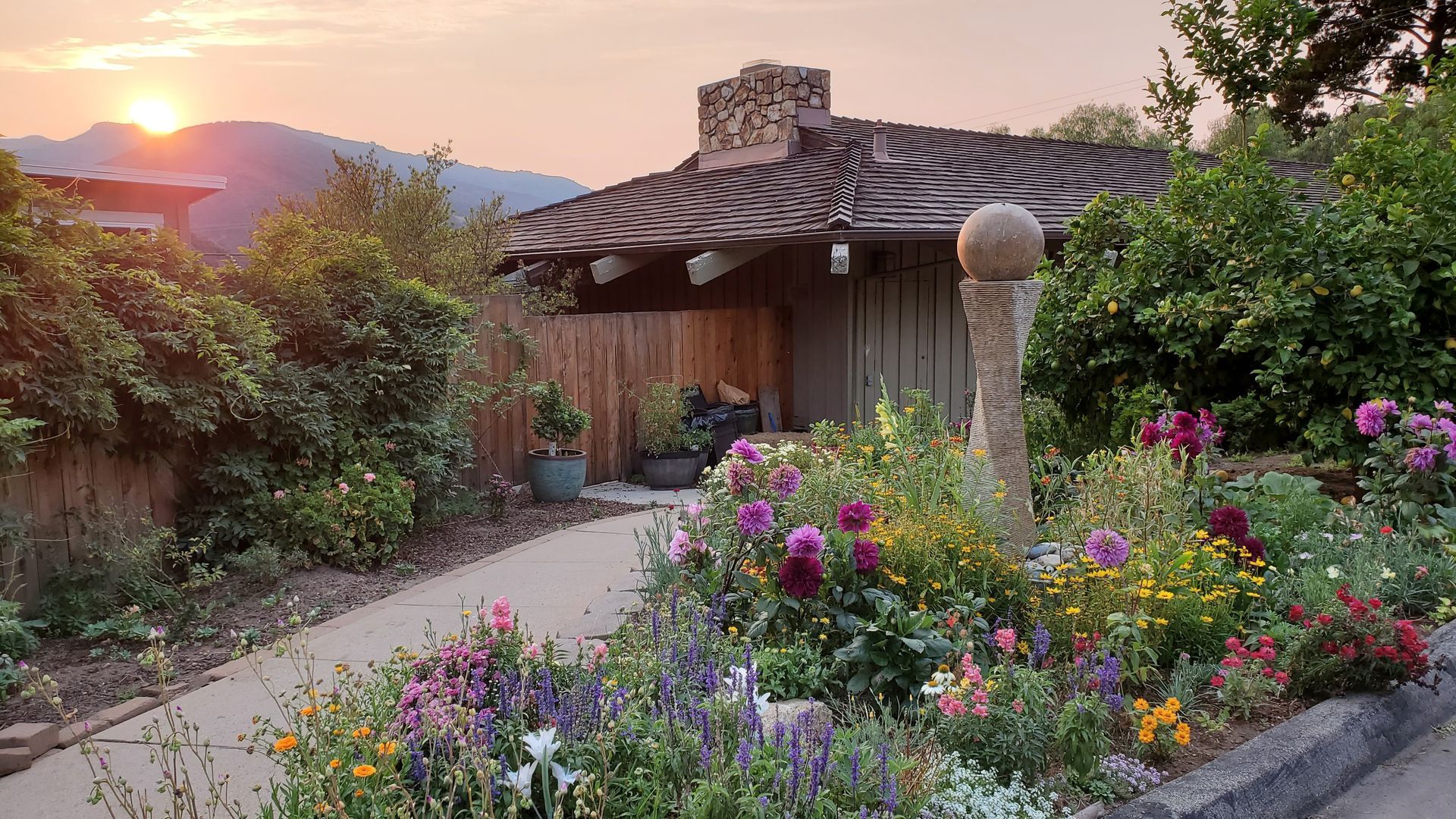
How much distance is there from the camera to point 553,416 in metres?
8.25

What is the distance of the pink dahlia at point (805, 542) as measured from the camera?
3.24 meters

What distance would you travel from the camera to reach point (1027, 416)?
738 cm

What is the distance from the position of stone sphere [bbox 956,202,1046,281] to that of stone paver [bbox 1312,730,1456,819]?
95.5 inches

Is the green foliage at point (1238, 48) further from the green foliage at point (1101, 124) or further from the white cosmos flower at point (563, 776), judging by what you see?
the green foliage at point (1101, 124)

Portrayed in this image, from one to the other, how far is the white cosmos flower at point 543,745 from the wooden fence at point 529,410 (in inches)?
154

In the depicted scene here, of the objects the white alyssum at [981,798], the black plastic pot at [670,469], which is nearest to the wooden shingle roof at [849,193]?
the black plastic pot at [670,469]

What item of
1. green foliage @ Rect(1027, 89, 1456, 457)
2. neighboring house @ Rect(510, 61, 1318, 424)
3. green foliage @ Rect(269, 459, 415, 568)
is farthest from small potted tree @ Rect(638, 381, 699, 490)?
green foliage @ Rect(1027, 89, 1456, 457)

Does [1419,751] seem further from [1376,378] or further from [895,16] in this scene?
[895,16]

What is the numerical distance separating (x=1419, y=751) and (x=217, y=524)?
5881mm

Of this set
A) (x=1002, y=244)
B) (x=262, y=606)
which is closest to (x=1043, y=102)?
(x=1002, y=244)

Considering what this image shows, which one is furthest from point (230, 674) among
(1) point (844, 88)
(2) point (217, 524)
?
(1) point (844, 88)

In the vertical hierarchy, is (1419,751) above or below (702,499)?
below

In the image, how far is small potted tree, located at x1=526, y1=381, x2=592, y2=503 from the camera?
808 cm

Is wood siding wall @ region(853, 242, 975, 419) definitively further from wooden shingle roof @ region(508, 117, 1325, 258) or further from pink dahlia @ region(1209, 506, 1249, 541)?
pink dahlia @ region(1209, 506, 1249, 541)
